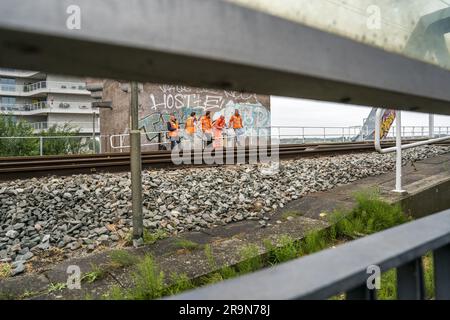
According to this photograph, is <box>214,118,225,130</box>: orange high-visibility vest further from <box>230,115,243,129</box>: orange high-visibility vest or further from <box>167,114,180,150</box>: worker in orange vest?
<box>167,114,180,150</box>: worker in orange vest

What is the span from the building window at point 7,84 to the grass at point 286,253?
6657 cm

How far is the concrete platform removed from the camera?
2943 mm

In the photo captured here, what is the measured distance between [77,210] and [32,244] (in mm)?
892

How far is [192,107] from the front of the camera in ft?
83.3

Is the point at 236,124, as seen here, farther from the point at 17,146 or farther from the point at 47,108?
the point at 47,108

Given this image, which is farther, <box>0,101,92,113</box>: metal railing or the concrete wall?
<box>0,101,92,113</box>: metal railing

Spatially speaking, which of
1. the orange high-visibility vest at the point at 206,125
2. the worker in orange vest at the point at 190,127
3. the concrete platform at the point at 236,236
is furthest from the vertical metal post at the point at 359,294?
the orange high-visibility vest at the point at 206,125

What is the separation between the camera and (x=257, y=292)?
0.75 metres

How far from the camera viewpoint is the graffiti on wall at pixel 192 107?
24.0 m

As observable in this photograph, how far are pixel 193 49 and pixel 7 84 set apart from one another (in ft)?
231

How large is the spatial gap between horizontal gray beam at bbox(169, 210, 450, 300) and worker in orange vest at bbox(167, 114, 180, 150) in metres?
21.6

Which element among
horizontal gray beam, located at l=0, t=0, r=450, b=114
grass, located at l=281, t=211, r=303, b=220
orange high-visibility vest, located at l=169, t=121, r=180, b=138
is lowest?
grass, located at l=281, t=211, r=303, b=220

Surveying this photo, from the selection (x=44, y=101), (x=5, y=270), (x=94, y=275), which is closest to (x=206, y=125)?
(x=5, y=270)

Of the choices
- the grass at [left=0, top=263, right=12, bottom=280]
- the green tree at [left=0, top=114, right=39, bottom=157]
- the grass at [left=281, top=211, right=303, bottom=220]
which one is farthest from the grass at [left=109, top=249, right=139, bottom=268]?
the green tree at [left=0, top=114, right=39, bottom=157]
